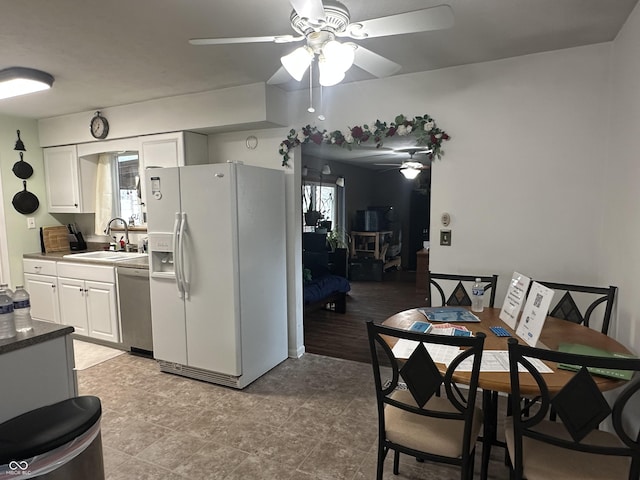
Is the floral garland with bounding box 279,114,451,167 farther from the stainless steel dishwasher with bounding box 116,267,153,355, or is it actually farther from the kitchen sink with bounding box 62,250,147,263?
the kitchen sink with bounding box 62,250,147,263

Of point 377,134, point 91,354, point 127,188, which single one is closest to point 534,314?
point 377,134

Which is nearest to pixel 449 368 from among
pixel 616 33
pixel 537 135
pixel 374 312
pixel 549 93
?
pixel 537 135

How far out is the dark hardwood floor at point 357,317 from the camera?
3.88 meters

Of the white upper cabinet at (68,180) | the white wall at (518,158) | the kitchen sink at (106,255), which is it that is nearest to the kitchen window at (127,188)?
the white upper cabinet at (68,180)

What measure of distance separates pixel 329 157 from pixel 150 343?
457cm

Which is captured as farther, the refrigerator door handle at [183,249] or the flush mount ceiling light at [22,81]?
the refrigerator door handle at [183,249]

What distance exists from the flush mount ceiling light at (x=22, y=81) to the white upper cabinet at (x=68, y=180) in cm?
127

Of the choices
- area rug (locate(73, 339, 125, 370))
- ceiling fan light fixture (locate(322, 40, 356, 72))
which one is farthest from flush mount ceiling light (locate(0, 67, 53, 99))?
ceiling fan light fixture (locate(322, 40, 356, 72))

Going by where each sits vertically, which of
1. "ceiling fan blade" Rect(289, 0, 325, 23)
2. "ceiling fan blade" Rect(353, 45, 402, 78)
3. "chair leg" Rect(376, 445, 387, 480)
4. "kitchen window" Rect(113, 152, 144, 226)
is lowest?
"chair leg" Rect(376, 445, 387, 480)

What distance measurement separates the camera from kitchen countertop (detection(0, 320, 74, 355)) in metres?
1.46

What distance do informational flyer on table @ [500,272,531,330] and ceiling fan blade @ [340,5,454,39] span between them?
1376mm

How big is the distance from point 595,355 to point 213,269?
243cm

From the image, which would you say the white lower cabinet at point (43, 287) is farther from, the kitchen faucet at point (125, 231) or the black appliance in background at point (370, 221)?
the black appliance in background at point (370, 221)

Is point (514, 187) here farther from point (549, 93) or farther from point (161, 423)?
point (161, 423)
